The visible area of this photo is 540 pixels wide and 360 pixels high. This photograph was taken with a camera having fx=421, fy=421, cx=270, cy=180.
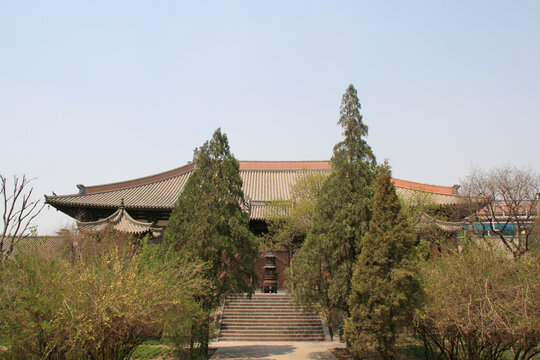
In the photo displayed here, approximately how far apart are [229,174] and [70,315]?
553cm

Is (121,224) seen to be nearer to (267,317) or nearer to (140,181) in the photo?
(140,181)

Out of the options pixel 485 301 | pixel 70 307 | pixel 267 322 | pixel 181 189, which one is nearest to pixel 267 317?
pixel 267 322

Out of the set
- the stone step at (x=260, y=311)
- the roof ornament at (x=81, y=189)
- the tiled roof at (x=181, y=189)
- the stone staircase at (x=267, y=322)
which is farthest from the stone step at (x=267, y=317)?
the roof ornament at (x=81, y=189)

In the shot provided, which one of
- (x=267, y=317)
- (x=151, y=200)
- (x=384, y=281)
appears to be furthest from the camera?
(x=151, y=200)

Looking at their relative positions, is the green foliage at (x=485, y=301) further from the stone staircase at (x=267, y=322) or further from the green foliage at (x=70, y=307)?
the stone staircase at (x=267, y=322)

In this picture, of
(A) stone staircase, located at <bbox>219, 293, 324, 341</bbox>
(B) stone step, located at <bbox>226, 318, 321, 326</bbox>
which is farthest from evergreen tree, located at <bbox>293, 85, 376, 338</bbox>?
(B) stone step, located at <bbox>226, 318, 321, 326</bbox>

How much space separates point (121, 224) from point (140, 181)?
15.6 ft

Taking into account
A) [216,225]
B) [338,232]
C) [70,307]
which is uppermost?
[216,225]

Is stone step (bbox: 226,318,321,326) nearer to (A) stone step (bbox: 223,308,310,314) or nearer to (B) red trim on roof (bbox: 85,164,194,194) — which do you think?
(A) stone step (bbox: 223,308,310,314)

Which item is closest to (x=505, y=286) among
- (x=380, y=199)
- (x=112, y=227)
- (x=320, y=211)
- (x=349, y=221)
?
(x=380, y=199)

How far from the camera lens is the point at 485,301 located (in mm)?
5996

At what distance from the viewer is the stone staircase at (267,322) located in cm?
1180

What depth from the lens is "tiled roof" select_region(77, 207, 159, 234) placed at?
1449 centimetres

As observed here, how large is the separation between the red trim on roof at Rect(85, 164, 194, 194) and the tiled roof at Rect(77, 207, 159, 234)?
10.5 feet
